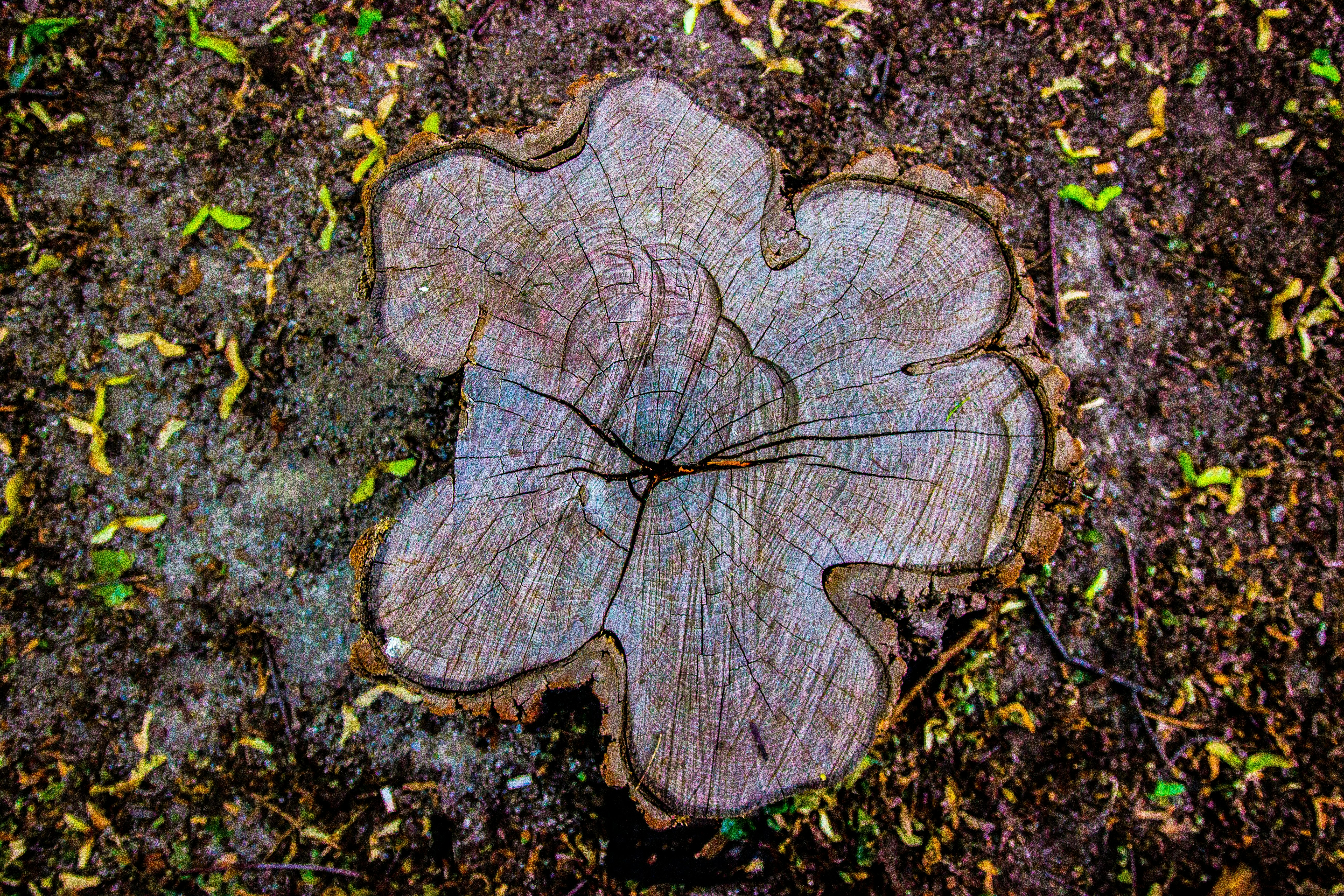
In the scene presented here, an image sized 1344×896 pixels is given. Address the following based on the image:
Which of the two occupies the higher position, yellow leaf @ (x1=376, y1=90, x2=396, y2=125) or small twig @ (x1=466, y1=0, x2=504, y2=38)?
small twig @ (x1=466, y1=0, x2=504, y2=38)

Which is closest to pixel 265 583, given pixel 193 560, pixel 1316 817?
pixel 193 560

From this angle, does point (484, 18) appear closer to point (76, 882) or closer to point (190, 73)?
point (190, 73)

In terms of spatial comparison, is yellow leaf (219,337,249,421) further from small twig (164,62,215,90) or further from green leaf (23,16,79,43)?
green leaf (23,16,79,43)

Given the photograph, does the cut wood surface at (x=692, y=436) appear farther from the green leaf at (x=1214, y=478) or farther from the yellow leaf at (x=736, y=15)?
the green leaf at (x=1214, y=478)

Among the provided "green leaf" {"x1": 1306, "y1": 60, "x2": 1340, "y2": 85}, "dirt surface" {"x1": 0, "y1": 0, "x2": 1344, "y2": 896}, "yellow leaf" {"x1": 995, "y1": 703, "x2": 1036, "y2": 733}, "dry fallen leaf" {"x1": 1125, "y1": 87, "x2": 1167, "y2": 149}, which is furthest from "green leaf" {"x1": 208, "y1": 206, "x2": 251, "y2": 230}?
"green leaf" {"x1": 1306, "y1": 60, "x2": 1340, "y2": 85}

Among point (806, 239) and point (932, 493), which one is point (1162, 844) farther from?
point (806, 239)

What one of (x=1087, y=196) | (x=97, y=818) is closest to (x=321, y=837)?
(x=97, y=818)
